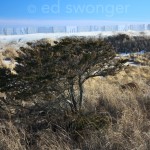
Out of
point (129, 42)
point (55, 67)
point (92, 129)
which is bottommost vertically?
point (129, 42)

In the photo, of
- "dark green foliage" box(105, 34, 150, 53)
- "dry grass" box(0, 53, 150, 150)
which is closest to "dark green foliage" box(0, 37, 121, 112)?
"dry grass" box(0, 53, 150, 150)

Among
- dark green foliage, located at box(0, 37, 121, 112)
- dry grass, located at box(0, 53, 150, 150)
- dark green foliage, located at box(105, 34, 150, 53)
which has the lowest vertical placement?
dark green foliage, located at box(105, 34, 150, 53)

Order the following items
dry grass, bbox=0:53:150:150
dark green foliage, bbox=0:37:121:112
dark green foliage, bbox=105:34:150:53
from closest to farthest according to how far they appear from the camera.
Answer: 1. dry grass, bbox=0:53:150:150
2. dark green foliage, bbox=0:37:121:112
3. dark green foliage, bbox=105:34:150:53

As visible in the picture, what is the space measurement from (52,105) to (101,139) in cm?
165

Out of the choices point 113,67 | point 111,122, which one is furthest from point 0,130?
point 113,67

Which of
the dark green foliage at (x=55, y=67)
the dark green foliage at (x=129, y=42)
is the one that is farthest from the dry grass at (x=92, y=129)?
the dark green foliage at (x=129, y=42)

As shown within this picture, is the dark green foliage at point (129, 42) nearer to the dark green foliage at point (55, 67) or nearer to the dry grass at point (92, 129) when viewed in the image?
the dry grass at point (92, 129)

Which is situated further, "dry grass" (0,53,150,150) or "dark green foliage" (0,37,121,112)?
"dark green foliage" (0,37,121,112)

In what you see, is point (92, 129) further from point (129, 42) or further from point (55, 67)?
point (129, 42)

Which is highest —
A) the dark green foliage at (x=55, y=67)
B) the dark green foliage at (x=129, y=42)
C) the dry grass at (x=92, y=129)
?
the dark green foliage at (x=55, y=67)

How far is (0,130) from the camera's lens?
6461 mm

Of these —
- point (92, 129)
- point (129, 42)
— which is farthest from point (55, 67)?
point (129, 42)

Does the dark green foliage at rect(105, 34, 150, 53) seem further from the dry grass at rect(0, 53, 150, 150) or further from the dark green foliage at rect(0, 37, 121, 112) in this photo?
the dark green foliage at rect(0, 37, 121, 112)

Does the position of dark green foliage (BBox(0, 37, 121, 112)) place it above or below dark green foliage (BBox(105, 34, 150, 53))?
above
